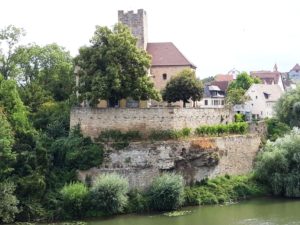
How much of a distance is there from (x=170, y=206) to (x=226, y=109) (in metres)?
14.3

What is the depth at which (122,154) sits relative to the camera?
41031mm

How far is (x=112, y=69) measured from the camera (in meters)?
40.9

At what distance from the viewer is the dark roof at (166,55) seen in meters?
54.8

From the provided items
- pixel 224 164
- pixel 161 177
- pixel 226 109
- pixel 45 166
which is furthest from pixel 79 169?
pixel 226 109

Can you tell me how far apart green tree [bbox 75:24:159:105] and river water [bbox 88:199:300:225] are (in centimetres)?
909

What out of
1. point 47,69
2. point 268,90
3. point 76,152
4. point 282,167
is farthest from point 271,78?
point 76,152

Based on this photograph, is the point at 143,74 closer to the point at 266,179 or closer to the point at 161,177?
the point at 161,177

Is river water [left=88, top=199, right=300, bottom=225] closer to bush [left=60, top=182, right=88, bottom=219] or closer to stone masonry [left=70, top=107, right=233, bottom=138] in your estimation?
bush [left=60, top=182, right=88, bottom=219]

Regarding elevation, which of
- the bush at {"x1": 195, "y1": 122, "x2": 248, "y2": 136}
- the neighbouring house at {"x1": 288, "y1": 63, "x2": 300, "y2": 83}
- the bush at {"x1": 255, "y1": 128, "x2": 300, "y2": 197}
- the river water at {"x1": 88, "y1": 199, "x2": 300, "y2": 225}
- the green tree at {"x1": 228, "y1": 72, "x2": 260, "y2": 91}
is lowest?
the river water at {"x1": 88, "y1": 199, "x2": 300, "y2": 225}

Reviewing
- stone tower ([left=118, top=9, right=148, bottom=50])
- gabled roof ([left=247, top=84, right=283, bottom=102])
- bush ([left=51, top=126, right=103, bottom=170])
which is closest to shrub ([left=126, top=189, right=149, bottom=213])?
bush ([left=51, top=126, right=103, bottom=170])

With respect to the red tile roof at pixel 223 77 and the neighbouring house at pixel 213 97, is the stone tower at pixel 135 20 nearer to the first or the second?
the neighbouring house at pixel 213 97

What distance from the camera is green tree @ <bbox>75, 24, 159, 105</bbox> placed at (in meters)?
41.1

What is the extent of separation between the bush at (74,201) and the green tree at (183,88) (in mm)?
15176

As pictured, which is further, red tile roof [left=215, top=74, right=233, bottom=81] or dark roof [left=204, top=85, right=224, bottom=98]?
red tile roof [left=215, top=74, right=233, bottom=81]
